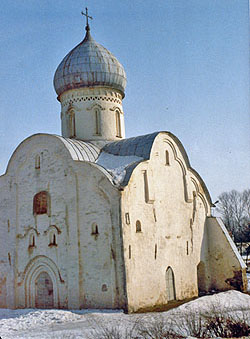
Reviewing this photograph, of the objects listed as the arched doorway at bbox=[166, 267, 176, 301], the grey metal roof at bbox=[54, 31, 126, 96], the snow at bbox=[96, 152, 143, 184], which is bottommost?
the arched doorway at bbox=[166, 267, 176, 301]

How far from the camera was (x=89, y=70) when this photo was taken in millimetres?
15555

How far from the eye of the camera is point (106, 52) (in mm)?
16250

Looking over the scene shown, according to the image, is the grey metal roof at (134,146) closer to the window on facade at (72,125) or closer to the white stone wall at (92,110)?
the white stone wall at (92,110)

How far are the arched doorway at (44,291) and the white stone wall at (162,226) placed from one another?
2808 millimetres

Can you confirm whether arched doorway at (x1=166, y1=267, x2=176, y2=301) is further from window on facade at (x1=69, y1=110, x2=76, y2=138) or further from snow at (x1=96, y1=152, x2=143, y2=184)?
window on facade at (x1=69, y1=110, x2=76, y2=138)

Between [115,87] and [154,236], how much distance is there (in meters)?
6.08

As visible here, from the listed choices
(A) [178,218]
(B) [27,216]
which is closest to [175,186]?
(A) [178,218]

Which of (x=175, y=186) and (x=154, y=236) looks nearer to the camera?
(x=154, y=236)

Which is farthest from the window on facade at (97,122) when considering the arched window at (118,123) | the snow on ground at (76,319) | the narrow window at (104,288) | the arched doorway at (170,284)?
the snow on ground at (76,319)

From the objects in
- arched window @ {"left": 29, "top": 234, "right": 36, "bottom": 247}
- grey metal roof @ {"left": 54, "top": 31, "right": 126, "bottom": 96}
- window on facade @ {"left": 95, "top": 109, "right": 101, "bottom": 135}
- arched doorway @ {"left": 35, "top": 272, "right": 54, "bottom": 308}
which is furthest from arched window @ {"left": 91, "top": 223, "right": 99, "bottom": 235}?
grey metal roof @ {"left": 54, "top": 31, "right": 126, "bottom": 96}

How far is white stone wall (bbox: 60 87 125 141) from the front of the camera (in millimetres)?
15531

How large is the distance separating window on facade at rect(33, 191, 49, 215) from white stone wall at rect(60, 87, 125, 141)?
298 centimetres

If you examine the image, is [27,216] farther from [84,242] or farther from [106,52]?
[106,52]

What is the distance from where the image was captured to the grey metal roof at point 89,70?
15555 mm
